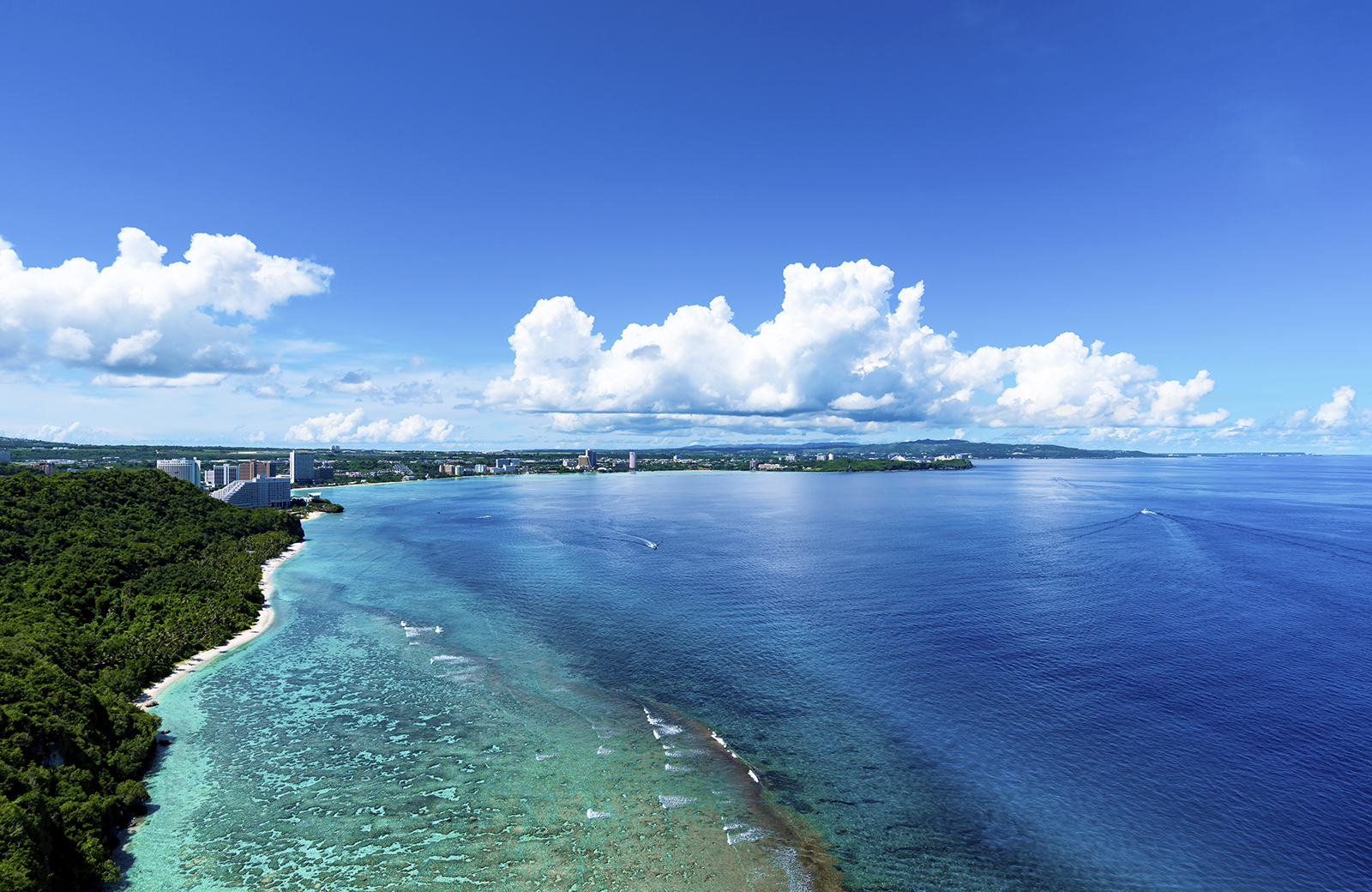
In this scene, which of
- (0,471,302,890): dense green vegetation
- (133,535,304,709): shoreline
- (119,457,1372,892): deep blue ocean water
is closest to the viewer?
(0,471,302,890): dense green vegetation

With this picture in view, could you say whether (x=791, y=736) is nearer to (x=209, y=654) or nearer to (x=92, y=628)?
(x=209, y=654)

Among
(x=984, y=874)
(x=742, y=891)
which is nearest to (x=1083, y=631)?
(x=984, y=874)

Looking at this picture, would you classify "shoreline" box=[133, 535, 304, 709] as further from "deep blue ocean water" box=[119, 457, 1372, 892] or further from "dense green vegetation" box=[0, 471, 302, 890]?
"deep blue ocean water" box=[119, 457, 1372, 892]

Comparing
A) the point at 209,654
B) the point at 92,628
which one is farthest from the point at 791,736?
the point at 92,628

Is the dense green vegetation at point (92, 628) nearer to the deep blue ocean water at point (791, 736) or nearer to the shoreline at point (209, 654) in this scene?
the shoreline at point (209, 654)

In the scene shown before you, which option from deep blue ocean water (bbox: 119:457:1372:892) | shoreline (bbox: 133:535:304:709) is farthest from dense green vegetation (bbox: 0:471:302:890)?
deep blue ocean water (bbox: 119:457:1372:892)

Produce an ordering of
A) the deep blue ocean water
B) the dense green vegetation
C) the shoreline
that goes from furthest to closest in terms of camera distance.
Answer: the shoreline, the deep blue ocean water, the dense green vegetation

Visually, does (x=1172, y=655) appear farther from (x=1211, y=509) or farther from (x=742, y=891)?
(x=1211, y=509)
